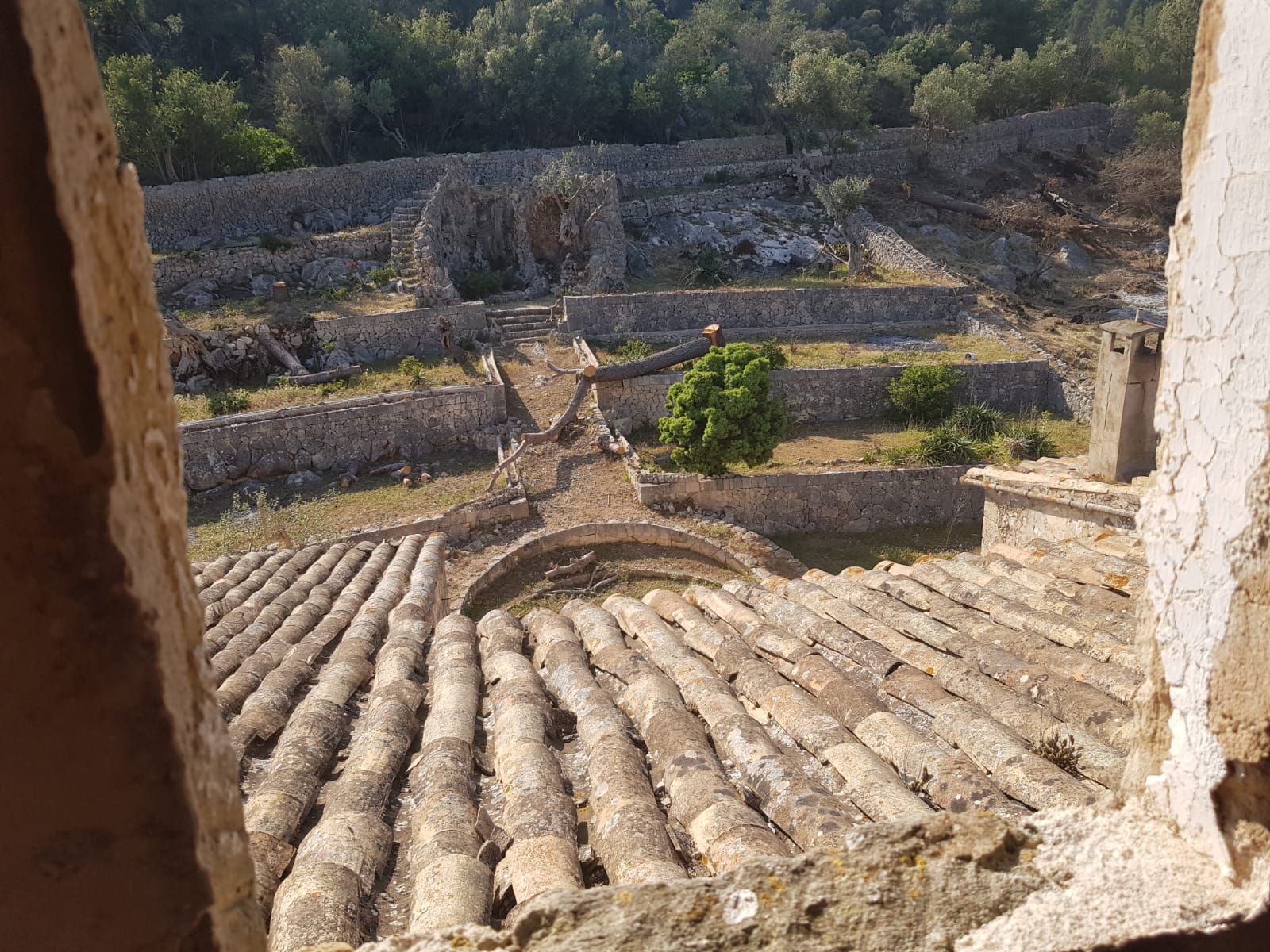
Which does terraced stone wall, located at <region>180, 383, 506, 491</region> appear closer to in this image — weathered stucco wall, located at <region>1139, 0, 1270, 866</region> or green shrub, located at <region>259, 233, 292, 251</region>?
green shrub, located at <region>259, 233, 292, 251</region>

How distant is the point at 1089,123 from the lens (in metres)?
46.2

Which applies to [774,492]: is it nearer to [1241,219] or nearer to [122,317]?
[1241,219]

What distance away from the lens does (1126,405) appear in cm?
1008

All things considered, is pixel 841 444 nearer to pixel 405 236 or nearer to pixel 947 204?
pixel 405 236

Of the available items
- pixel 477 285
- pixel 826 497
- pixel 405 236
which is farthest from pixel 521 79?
pixel 826 497

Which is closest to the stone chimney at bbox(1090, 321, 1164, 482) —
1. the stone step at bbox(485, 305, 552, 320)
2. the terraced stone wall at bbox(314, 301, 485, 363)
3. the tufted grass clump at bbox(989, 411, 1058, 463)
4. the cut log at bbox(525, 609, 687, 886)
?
the cut log at bbox(525, 609, 687, 886)

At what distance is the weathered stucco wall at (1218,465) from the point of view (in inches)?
95.8

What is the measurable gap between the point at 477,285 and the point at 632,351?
24.6ft

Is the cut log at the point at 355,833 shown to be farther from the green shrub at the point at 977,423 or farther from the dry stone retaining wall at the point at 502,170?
the dry stone retaining wall at the point at 502,170

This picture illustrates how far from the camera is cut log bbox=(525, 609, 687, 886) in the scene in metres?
3.33

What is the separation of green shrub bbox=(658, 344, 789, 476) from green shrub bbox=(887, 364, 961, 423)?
5653 millimetres

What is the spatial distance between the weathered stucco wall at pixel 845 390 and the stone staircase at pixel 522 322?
5.41m

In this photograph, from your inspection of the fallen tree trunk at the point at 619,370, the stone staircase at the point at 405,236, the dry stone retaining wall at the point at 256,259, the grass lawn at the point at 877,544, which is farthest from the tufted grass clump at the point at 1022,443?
the dry stone retaining wall at the point at 256,259

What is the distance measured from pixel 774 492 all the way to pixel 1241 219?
14940 millimetres
